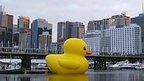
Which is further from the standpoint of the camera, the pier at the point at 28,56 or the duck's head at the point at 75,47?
the pier at the point at 28,56

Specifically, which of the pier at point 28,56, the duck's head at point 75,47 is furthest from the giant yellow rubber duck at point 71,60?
the pier at point 28,56

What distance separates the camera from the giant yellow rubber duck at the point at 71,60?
48094 mm

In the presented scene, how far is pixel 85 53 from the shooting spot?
1999 inches

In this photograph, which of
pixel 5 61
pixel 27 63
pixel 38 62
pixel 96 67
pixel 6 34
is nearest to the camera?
pixel 27 63

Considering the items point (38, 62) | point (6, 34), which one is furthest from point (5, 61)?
point (6, 34)

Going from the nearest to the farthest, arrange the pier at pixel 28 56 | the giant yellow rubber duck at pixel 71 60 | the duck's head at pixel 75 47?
1. the giant yellow rubber duck at pixel 71 60
2. the duck's head at pixel 75 47
3. the pier at pixel 28 56

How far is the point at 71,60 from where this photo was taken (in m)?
48.0

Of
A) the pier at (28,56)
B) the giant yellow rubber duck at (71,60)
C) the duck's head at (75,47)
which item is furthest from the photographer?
the pier at (28,56)

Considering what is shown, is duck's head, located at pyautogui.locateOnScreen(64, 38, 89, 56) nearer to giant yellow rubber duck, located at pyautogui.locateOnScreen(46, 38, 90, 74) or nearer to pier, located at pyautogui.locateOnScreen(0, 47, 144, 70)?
giant yellow rubber duck, located at pyautogui.locateOnScreen(46, 38, 90, 74)

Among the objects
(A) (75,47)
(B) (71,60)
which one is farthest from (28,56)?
(B) (71,60)

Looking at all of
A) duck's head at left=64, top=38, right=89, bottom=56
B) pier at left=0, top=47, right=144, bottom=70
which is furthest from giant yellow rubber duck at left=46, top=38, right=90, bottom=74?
pier at left=0, top=47, right=144, bottom=70

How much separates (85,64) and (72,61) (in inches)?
106

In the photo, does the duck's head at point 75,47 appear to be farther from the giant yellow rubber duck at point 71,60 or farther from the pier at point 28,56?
the pier at point 28,56

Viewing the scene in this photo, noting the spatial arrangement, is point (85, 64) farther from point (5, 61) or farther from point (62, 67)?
point (5, 61)
